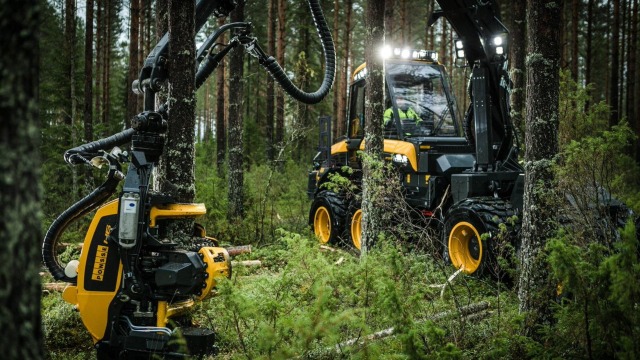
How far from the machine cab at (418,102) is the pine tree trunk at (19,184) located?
7858 millimetres

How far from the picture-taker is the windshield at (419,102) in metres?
9.16

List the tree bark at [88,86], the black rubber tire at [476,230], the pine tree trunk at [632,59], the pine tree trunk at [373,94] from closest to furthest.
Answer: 1. the black rubber tire at [476,230]
2. the pine tree trunk at [373,94]
3. the tree bark at [88,86]
4. the pine tree trunk at [632,59]

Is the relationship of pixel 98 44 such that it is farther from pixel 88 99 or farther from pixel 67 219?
pixel 67 219

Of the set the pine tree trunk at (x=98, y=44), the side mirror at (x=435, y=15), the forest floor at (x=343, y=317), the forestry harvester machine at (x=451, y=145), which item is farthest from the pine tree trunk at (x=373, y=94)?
the pine tree trunk at (x=98, y=44)

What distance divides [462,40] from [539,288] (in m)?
4.48

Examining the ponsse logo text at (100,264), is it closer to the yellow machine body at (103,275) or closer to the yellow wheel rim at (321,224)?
the yellow machine body at (103,275)

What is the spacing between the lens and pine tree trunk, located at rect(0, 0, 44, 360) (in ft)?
4.88

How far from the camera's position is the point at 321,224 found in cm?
1106

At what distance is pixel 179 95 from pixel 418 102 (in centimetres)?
536

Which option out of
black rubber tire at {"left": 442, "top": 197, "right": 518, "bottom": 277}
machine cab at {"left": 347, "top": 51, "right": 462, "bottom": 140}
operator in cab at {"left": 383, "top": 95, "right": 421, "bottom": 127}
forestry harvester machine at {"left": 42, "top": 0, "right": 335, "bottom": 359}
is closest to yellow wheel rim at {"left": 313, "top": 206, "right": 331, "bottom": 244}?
machine cab at {"left": 347, "top": 51, "right": 462, "bottom": 140}

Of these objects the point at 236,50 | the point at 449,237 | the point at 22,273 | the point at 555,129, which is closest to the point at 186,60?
the point at 555,129

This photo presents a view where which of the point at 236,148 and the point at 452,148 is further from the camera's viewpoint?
the point at 236,148

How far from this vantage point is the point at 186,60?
5055 mm

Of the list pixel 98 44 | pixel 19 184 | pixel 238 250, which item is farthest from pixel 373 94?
pixel 98 44
